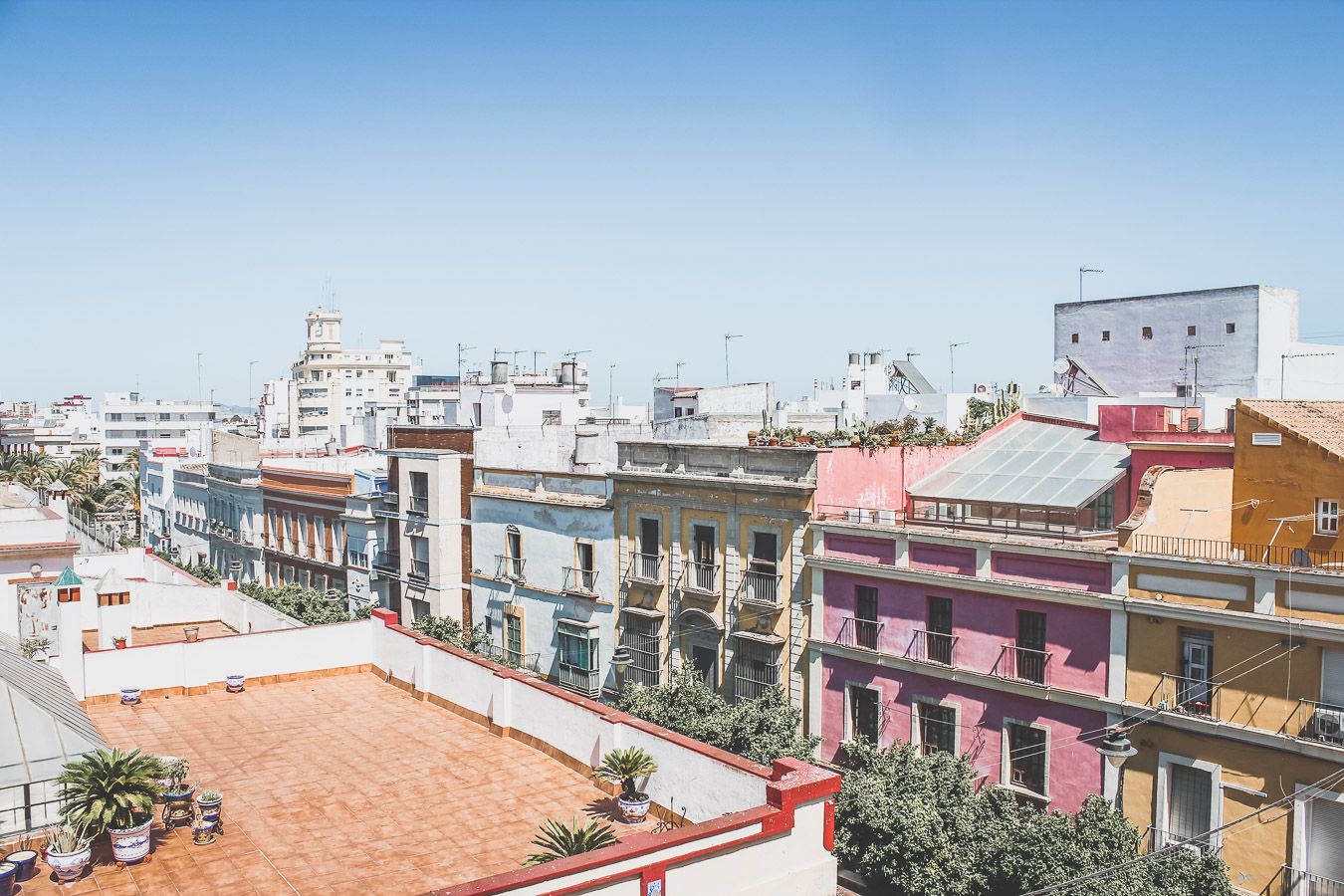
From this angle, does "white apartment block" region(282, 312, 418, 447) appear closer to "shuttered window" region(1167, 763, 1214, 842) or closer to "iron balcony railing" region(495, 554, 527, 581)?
"iron balcony railing" region(495, 554, 527, 581)

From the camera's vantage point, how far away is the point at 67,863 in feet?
45.0

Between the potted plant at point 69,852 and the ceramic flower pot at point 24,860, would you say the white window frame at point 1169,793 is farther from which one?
the ceramic flower pot at point 24,860

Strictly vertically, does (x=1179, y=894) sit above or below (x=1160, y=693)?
below

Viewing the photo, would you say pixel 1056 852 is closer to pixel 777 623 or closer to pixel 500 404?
pixel 777 623

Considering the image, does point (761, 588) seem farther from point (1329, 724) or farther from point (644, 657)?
point (1329, 724)

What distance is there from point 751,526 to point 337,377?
122 meters

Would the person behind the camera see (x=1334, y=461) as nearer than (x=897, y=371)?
Yes

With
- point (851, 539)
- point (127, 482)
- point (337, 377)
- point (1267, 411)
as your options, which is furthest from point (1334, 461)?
point (337, 377)

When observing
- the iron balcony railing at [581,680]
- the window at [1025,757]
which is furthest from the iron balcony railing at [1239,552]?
the iron balcony railing at [581,680]

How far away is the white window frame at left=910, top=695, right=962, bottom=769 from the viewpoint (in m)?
26.7

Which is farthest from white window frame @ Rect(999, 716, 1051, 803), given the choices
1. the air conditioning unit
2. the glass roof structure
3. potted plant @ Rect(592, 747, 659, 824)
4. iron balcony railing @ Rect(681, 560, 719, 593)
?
potted plant @ Rect(592, 747, 659, 824)

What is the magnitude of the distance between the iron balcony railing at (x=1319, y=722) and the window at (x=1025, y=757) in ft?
18.4

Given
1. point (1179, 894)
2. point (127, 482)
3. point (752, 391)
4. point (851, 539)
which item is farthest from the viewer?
point (127, 482)

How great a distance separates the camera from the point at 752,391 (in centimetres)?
4950
